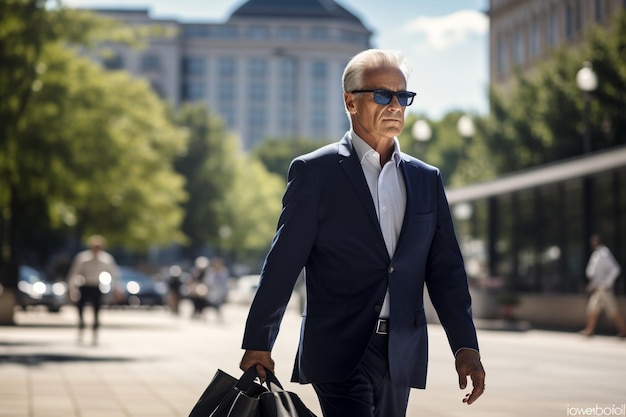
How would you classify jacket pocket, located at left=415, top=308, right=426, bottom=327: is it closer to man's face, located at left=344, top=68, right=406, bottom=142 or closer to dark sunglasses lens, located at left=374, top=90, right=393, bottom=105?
man's face, located at left=344, top=68, right=406, bottom=142

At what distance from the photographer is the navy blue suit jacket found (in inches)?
187

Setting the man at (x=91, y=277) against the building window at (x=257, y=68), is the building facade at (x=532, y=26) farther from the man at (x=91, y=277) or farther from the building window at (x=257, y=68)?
the building window at (x=257, y=68)

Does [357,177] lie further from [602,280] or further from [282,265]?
[602,280]

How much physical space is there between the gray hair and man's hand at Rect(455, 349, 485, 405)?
1.00 metres

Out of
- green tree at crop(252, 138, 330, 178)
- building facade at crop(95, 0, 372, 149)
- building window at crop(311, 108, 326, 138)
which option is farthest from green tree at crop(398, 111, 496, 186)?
building window at crop(311, 108, 326, 138)

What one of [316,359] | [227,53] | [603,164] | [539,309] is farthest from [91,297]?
[227,53]

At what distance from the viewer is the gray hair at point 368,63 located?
4918mm

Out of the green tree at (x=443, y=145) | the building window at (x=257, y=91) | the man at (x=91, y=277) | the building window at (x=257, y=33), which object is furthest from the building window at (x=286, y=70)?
the man at (x=91, y=277)

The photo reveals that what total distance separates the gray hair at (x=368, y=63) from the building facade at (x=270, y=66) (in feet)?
542

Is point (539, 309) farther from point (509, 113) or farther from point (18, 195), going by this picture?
point (509, 113)

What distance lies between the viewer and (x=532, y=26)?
7725 cm

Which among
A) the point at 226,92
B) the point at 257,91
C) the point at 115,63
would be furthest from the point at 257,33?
the point at 115,63

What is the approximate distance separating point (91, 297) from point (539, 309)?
14.1m

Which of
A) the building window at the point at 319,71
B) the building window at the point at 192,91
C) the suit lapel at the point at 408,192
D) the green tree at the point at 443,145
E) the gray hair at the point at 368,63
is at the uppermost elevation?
the building window at the point at 319,71
